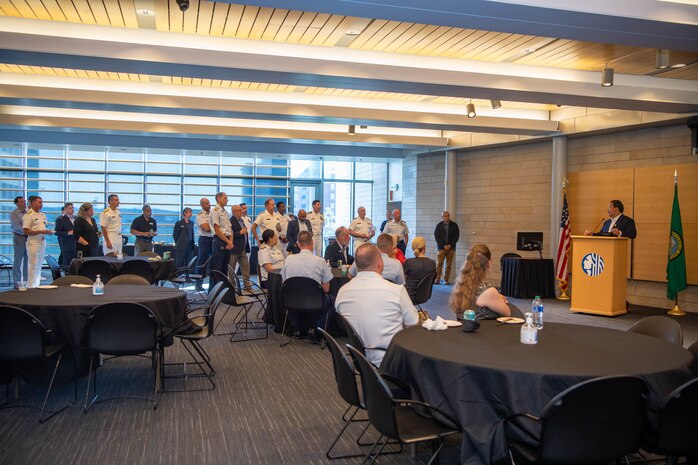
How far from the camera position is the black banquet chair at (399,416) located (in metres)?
2.60

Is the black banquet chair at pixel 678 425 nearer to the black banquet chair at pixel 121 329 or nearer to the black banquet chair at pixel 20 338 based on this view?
the black banquet chair at pixel 121 329

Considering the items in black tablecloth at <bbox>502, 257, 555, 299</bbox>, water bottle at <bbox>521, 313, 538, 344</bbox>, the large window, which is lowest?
black tablecloth at <bbox>502, 257, 555, 299</bbox>

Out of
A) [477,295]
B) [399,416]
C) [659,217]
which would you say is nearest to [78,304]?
[399,416]

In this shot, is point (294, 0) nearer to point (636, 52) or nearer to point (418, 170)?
point (636, 52)

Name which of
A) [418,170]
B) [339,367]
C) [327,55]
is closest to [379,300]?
[339,367]

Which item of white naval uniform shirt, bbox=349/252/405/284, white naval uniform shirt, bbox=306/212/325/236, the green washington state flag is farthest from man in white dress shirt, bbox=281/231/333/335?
white naval uniform shirt, bbox=306/212/325/236

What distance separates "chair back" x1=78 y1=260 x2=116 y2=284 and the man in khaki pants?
7.57 meters

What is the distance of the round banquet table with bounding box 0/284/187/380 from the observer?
4434 mm

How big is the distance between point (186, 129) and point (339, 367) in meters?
9.71

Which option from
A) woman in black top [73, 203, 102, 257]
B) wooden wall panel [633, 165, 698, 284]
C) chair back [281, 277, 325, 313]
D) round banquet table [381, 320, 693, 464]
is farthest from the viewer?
woman in black top [73, 203, 102, 257]

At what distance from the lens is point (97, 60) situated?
6.50 m

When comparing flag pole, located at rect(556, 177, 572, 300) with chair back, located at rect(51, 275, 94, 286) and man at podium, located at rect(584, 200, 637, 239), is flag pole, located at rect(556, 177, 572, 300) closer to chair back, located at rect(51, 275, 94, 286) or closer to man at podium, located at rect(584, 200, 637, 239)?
man at podium, located at rect(584, 200, 637, 239)

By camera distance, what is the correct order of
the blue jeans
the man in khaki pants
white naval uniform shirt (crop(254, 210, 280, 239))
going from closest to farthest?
white naval uniform shirt (crop(254, 210, 280, 239)) → the blue jeans → the man in khaki pants

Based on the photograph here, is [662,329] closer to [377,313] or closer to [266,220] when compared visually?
[377,313]
